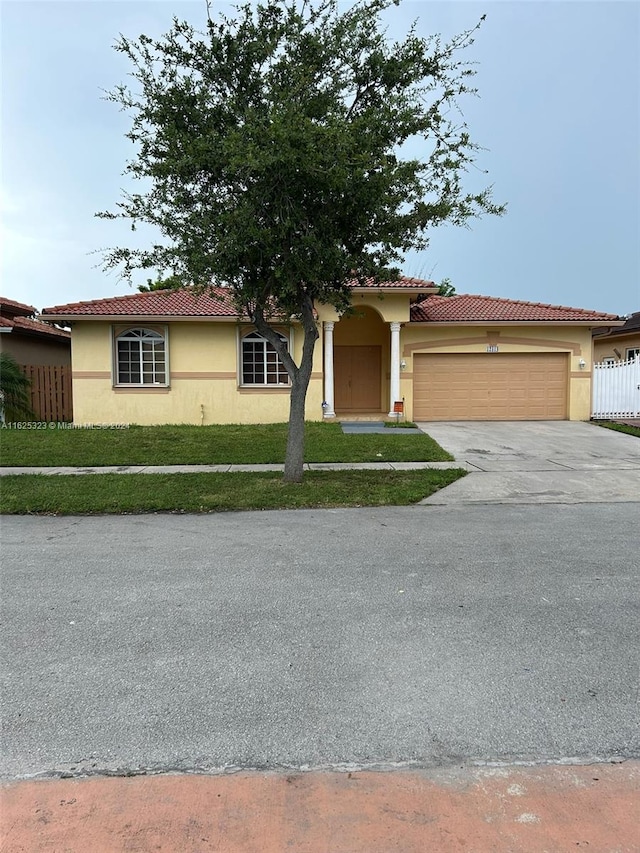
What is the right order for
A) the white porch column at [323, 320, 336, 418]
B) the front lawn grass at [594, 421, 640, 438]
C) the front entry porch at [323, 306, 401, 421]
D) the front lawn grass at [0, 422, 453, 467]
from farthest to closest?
the front entry porch at [323, 306, 401, 421] → the white porch column at [323, 320, 336, 418] → the front lawn grass at [594, 421, 640, 438] → the front lawn grass at [0, 422, 453, 467]

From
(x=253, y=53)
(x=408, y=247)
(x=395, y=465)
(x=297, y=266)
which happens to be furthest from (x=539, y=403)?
(x=253, y=53)

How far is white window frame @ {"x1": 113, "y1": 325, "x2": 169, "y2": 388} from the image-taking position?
56.6 feet

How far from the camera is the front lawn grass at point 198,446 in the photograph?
1182 cm

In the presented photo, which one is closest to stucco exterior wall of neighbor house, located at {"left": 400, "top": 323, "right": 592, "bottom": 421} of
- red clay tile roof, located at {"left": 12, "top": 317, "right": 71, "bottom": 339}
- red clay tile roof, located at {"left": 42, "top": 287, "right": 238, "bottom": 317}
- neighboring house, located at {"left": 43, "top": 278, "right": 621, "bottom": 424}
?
neighboring house, located at {"left": 43, "top": 278, "right": 621, "bottom": 424}

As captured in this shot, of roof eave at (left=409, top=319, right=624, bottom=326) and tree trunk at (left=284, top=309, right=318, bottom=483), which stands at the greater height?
roof eave at (left=409, top=319, right=624, bottom=326)

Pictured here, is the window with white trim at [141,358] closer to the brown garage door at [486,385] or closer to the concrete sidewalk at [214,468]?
the concrete sidewalk at [214,468]

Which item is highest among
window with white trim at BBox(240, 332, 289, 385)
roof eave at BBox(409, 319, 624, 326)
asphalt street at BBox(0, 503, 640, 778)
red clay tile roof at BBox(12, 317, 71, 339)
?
red clay tile roof at BBox(12, 317, 71, 339)

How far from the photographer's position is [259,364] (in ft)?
58.4

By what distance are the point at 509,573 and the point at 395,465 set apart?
6242 mm

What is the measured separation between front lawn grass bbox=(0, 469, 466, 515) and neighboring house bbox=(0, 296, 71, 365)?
1046cm

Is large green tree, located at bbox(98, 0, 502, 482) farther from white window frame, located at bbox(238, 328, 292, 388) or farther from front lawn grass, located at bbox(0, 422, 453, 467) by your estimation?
white window frame, located at bbox(238, 328, 292, 388)

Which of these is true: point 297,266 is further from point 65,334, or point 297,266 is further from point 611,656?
point 65,334

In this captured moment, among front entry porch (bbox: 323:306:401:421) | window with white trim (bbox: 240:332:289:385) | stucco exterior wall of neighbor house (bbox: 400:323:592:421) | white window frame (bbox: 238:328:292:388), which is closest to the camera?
white window frame (bbox: 238:328:292:388)

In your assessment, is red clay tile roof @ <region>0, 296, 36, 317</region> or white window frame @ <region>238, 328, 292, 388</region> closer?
white window frame @ <region>238, 328, 292, 388</region>
